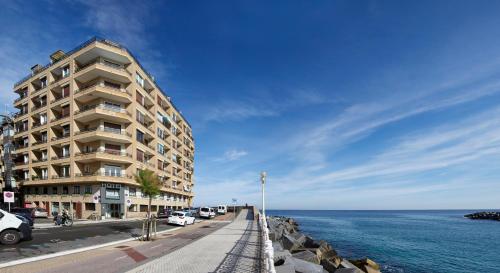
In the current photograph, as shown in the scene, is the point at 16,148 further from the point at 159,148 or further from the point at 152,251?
the point at 152,251

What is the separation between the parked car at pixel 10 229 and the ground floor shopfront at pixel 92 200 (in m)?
22.9

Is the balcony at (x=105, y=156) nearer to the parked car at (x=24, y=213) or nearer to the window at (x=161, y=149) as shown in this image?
the parked car at (x=24, y=213)

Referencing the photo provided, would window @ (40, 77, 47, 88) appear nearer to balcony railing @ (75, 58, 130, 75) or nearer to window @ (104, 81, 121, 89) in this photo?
balcony railing @ (75, 58, 130, 75)

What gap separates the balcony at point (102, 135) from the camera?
42.3 metres

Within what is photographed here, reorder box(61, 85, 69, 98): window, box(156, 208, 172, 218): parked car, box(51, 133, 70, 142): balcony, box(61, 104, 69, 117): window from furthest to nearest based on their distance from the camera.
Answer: box(156, 208, 172, 218): parked car
box(61, 85, 69, 98): window
box(61, 104, 69, 117): window
box(51, 133, 70, 142): balcony

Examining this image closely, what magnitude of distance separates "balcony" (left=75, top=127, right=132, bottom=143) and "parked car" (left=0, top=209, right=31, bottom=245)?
26.3 m

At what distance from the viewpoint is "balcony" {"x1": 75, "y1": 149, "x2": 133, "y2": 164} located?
4225cm

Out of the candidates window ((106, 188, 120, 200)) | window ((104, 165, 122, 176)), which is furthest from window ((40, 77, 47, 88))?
window ((106, 188, 120, 200))

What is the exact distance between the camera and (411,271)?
24.9 metres

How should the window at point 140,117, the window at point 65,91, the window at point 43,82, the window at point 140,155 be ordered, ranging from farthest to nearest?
the window at point 43,82, the window at point 140,117, the window at point 140,155, the window at point 65,91

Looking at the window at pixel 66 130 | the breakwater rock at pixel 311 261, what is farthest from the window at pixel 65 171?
the breakwater rock at pixel 311 261

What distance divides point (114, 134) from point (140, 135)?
6399 millimetres

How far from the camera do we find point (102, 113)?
42.5m

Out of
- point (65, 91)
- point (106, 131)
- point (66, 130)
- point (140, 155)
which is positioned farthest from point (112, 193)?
point (65, 91)
